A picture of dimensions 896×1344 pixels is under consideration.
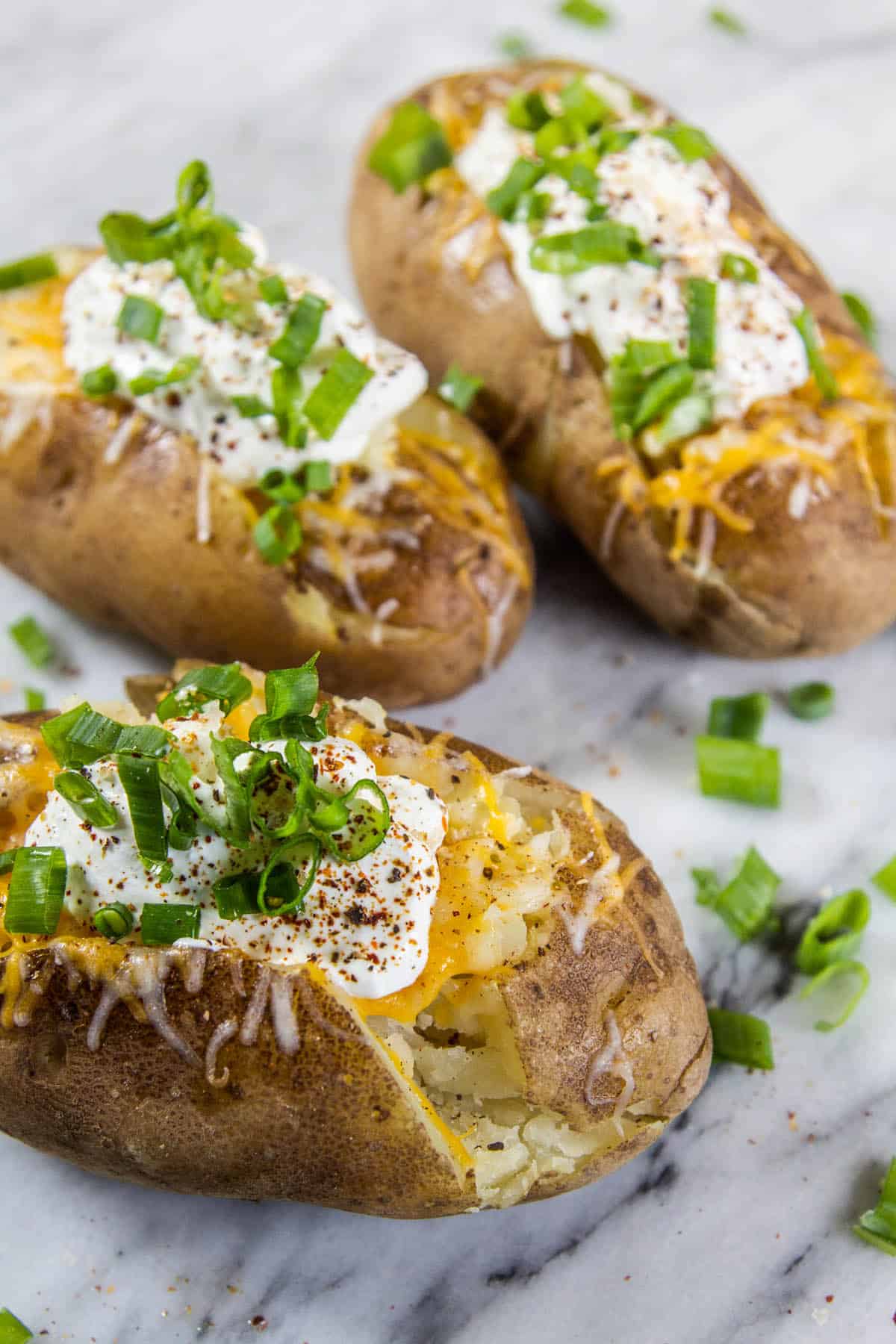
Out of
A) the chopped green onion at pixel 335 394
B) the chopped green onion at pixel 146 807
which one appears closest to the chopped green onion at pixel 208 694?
the chopped green onion at pixel 146 807

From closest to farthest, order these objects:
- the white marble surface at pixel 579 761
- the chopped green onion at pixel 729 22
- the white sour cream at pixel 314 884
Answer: the white sour cream at pixel 314 884, the white marble surface at pixel 579 761, the chopped green onion at pixel 729 22

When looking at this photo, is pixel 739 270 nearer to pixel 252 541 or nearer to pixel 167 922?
pixel 252 541

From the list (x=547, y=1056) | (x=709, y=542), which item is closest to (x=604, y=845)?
(x=547, y=1056)

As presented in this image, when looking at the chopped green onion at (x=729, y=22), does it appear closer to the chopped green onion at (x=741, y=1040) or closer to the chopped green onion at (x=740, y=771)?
the chopped green onion at (x=740, y=771)

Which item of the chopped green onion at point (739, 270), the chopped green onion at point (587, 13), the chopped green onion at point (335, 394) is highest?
the chopped green onion at point (335, 394)

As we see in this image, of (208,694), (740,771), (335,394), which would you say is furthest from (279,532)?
(740,771)

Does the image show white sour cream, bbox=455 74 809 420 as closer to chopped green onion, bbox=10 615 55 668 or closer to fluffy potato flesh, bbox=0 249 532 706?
fluffy potato flesh, bbox=0 249 532 706
